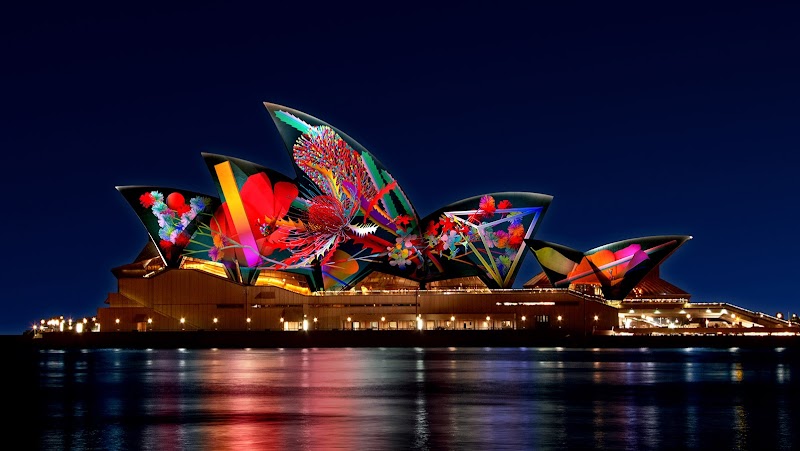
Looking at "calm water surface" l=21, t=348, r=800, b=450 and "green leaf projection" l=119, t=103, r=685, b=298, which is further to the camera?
"green leaf projection" l=119, t=103, r=685, b=298

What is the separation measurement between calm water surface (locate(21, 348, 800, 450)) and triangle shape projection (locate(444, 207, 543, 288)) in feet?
118

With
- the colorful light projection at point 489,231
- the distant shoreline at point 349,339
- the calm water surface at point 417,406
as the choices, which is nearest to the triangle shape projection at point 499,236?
the colorful light projection at point 489,231

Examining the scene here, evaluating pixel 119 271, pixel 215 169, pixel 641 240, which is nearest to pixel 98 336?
pixel 119 271

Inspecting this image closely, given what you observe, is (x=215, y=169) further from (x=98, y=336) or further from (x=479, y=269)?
(x=479, y=269)

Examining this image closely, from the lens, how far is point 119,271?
94938mm

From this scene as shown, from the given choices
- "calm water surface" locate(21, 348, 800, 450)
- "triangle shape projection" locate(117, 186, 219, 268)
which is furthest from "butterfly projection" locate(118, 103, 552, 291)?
"calm water surface" locate(21, 348, 800, 450)

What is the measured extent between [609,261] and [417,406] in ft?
205

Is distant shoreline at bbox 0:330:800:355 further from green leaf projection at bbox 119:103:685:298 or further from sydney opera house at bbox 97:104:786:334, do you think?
green leaf projection at bbox 119:103:685:298

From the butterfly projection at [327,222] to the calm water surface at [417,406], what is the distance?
33.4 metres

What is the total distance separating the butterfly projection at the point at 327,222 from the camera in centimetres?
8900

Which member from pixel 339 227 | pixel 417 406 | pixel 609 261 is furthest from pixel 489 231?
pixel 417 406

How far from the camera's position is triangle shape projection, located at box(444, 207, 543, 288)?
3676 inches

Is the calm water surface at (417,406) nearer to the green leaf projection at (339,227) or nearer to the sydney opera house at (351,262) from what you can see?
the green leaf projection at (339,227)

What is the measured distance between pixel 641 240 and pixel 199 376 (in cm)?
5305
